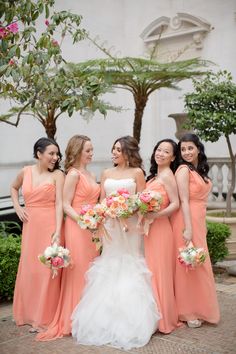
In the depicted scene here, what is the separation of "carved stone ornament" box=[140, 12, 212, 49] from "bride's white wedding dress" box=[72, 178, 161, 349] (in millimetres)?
8356

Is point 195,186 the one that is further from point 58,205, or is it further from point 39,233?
point 39,233

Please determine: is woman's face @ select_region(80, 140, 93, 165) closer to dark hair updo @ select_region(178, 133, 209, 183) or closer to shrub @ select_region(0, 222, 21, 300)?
dark hair updo @ select_region(178, 133, 209, 183)

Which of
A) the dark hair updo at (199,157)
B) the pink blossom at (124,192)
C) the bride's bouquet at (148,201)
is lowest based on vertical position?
the bride's bouquet at (148,201)

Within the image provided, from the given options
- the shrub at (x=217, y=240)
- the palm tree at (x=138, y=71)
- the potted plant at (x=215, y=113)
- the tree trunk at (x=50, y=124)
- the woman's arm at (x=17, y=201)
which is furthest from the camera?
the tree trunk at (x=50, y=124)

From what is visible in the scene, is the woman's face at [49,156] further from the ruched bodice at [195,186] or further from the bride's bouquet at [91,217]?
the ruched bodice at [195,186]

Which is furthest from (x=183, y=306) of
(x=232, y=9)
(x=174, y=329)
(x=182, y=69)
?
(x=232, y=9)

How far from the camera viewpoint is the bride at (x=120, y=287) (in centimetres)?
469

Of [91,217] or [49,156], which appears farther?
[49,156]

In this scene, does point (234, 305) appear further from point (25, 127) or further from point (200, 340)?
point (25, 127)

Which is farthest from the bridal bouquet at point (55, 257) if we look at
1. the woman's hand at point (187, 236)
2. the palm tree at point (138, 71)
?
the palm tree at point (138, 71)

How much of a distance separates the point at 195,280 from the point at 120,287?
2.66 feet

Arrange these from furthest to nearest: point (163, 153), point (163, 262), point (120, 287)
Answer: point (163, 153) < point (163, 262) < point (120, 287)

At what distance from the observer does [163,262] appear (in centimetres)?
501

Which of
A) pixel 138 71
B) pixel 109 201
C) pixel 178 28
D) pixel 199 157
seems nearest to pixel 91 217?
pixel 109 201
